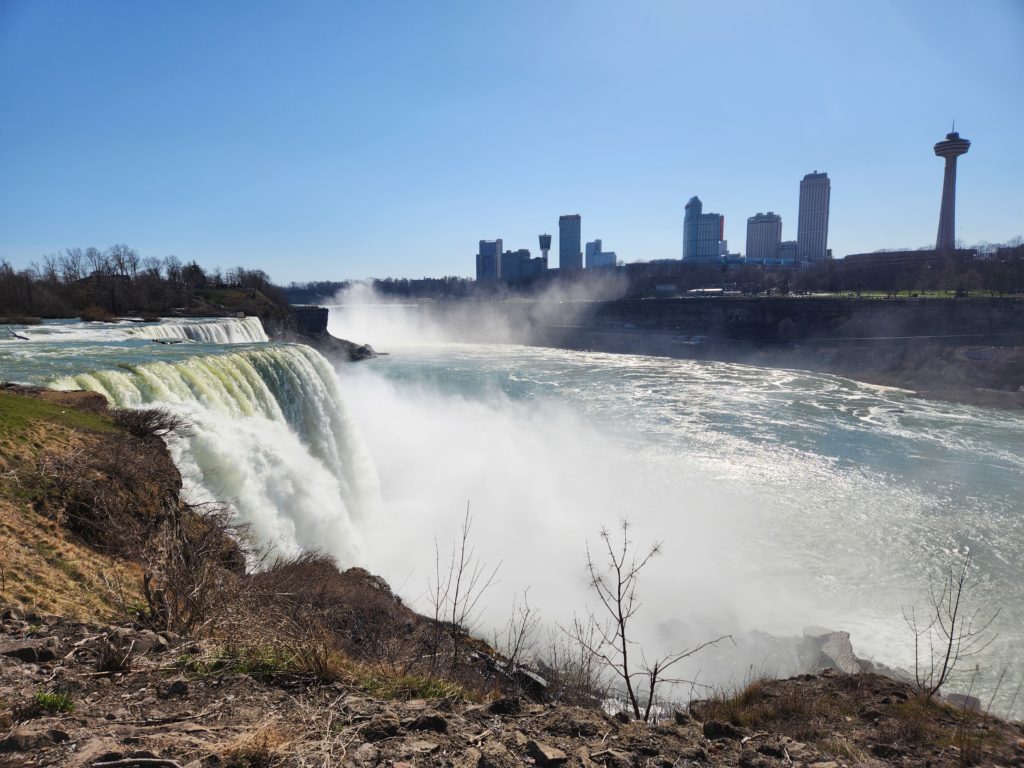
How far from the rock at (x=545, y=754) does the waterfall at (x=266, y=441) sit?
7.18m

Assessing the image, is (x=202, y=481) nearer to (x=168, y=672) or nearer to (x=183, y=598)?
(x=183, y=598)

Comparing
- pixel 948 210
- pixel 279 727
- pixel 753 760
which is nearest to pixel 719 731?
pixel 753 760

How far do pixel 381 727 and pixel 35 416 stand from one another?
8.15m

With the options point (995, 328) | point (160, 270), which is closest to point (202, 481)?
point (160, 270)

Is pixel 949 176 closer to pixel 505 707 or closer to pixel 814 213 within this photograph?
pixel 814 213

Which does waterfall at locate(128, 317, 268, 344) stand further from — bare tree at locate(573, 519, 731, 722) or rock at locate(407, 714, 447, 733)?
rock at locate(407, 714, 447, 733)

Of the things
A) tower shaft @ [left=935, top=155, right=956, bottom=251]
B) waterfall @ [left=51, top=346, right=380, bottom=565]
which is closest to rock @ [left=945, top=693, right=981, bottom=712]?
waterfall @ [left=51, top=346, right=380, bottom=565]

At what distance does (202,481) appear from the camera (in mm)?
9430

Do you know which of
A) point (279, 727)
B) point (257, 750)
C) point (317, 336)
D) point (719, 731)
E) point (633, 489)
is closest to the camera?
point (257, 750)

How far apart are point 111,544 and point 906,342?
56.2 m

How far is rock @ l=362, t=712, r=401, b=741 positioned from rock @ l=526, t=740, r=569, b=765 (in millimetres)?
768

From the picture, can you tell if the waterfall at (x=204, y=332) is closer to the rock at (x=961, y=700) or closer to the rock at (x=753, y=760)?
the rock at (x=753, y=760)

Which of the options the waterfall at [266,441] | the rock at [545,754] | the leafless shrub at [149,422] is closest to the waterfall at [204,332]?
the waterfall at [266,441]

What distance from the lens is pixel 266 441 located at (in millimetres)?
11742
